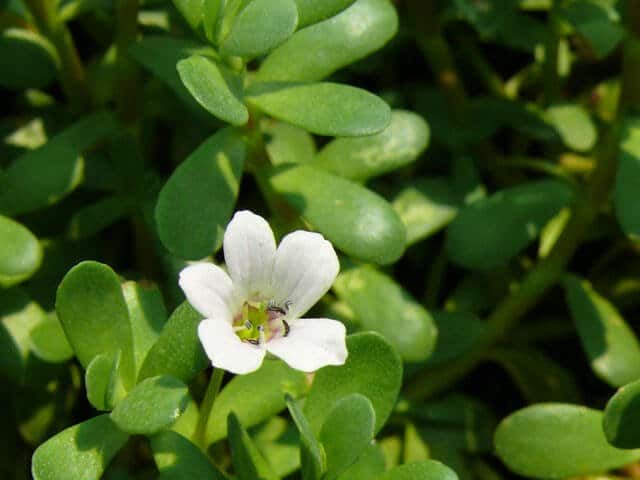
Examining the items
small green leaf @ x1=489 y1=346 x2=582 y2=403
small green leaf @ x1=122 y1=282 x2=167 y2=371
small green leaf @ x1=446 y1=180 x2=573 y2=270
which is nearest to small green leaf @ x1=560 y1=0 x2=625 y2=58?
small green leaf @ x1=446 y1=180 x2=573 y2=270

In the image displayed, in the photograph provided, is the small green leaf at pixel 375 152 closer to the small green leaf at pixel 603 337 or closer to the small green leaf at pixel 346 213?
the small green leaf at pixel 346 213

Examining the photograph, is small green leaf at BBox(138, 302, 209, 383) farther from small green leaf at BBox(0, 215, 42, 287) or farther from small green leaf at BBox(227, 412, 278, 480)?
small green leaf at BBox(0, 215, 42, 287)

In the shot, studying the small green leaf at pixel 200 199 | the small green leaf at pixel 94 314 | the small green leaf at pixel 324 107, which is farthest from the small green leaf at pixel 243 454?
the small green leaf at pixel 324 107

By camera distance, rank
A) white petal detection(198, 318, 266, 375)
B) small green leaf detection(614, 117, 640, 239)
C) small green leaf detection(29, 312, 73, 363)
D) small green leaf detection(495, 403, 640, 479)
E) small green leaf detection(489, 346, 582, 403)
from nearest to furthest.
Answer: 1. white petal detection(198, 318, 266, 375)
2. small green leaf detection(495, 403, 640, 479)
3. small green leaf detection(29, 312, 73, 363)
4. small green leaf detection(614, 117, 640, 239)
5. small green leaf detection(489, 346, 582, 403)

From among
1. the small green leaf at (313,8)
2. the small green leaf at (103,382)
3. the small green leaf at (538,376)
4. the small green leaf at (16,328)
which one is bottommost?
the small green leaf at (538,376)

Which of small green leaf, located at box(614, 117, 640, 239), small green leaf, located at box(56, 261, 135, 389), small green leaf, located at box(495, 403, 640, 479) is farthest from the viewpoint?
small green leaf, located at box(614, 117, 640, 239)

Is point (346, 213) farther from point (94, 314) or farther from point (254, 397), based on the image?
point (94, 314)
